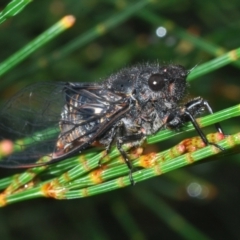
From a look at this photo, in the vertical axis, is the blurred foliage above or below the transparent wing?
above

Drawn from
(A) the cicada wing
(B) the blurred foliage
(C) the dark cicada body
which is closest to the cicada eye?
(C) the dark cicada body

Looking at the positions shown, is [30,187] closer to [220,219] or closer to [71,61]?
[71,61]

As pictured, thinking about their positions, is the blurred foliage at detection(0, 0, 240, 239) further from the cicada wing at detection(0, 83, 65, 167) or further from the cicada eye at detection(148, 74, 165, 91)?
the cicada eye at detection(148, 74, 165, 91)

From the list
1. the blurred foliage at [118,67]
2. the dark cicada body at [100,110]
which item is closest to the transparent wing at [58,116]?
the dark cicada body at [100,110]

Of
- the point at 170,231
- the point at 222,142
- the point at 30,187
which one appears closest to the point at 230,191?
the point at 170,231

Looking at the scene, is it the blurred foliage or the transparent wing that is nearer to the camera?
the transparent wing

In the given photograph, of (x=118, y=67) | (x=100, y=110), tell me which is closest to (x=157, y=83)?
(x=100, y=110)
